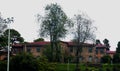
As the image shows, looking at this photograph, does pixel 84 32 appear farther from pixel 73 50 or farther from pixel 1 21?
pixel 73 50

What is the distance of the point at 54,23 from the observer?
7900 cm

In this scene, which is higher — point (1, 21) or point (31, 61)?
point (1, 21)

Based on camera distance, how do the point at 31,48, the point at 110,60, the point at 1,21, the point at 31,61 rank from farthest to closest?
1. the point at 31,48
2. the point at 110,60
3. the point at 1,21
4. the point at 31,61

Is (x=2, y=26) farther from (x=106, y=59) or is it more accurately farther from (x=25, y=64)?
(x=106, y=59)

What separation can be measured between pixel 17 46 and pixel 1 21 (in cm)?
3494

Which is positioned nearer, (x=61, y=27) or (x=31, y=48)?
(x=61, y=27)

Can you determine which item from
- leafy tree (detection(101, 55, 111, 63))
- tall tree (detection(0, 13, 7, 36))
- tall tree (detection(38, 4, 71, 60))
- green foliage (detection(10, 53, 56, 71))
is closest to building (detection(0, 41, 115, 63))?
leafy tree (detection(101, 55, 111, 63))

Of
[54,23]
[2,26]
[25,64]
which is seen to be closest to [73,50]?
[54,23]

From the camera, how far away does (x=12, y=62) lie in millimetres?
51562

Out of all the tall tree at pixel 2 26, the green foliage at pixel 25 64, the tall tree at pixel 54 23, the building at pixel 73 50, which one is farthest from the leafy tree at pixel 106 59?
the green foliage at pixel 25 64

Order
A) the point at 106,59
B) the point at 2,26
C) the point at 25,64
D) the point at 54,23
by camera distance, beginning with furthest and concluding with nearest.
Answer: the point at 106,59
the point at 54,23
the point at 2,26
the point at 25,64

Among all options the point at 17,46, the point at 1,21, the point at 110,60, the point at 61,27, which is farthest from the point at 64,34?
the point at 17,46

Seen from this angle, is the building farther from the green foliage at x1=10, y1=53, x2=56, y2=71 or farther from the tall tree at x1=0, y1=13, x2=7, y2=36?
the green foliage at x1=10, y1=53, x2=56, y2=71

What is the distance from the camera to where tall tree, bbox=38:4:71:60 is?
258 ft
